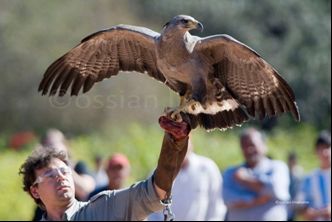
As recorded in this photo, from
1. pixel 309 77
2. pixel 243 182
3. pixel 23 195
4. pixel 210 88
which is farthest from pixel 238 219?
pixel 309 77

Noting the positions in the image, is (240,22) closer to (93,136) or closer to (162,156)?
(93,136)

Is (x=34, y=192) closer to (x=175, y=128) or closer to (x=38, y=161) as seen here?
(x=38, y=161)

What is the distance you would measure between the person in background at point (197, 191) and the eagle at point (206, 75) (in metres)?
2.24

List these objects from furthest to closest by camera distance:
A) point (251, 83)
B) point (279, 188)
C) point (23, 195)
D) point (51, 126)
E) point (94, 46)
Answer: point (51, 126) < point (23, 195) < point (279, 188) < point (94, 46) < point (251, 83)

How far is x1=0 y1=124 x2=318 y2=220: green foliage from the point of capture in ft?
47.3

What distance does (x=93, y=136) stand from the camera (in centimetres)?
2133

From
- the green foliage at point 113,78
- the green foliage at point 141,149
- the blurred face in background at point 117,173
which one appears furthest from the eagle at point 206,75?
the green foliage at point 113,78

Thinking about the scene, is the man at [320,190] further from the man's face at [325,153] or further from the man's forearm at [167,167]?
the man's forearm at [167,167]

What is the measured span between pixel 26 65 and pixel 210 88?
1510cm

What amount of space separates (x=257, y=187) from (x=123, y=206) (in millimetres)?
4090

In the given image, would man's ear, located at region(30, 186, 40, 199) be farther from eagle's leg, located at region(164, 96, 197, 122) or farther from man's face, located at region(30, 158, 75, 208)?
eagle's leg, located at region(164, 96, 197, 122)

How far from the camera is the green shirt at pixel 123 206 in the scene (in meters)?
5.61

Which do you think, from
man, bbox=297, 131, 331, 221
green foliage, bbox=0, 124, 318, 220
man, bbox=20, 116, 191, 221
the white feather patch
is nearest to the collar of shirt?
man, bbox=20, 116, 191, 221

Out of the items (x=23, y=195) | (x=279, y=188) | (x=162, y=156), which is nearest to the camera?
(x=162, y=156)
